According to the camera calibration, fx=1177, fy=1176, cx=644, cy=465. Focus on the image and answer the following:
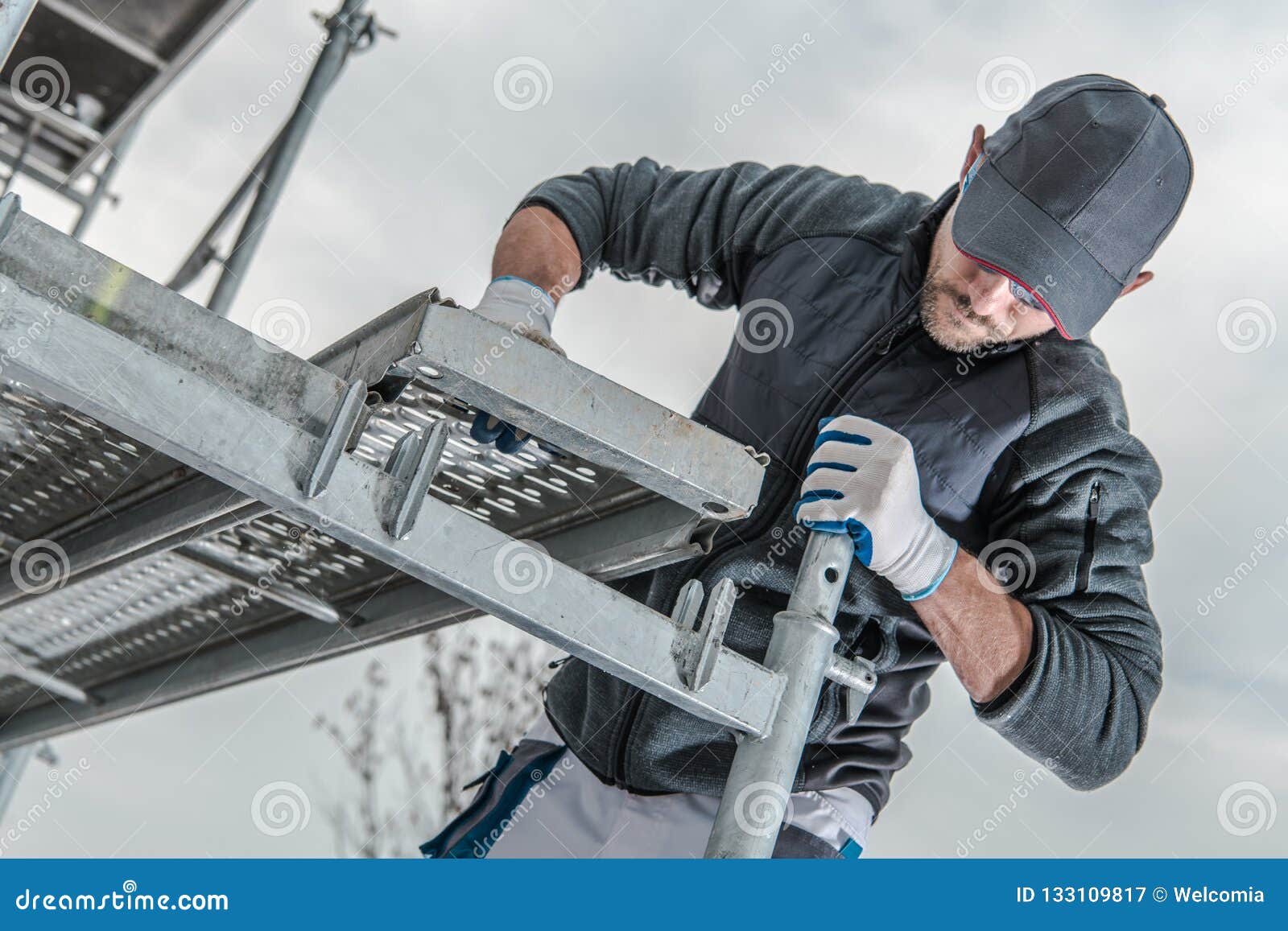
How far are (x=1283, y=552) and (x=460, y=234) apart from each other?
3.63 m

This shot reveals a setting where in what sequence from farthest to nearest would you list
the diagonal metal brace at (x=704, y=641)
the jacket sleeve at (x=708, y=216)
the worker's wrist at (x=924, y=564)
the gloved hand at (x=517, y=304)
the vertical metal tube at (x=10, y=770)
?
the vertical metal tube at (x=10, y=770) < the jacket sleeve at (x=708, y=216) < the gloved hand at (x=517, y=304) < the worker's wrist at (x=924, y=564) < the diagonal metal brace at (x=704, y=641)

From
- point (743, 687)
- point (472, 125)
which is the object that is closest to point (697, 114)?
point (472, 125)

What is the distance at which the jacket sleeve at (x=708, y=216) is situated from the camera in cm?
176

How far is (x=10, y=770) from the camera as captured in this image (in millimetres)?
3541

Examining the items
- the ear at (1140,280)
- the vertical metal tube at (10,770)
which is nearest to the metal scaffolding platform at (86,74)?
the vertical metal tube at (10,770)

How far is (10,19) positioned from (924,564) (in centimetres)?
108

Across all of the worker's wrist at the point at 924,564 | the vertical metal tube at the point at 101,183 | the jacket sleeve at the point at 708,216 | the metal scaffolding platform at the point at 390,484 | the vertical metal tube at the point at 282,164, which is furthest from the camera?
the vertical metal tube at the point at 101,183

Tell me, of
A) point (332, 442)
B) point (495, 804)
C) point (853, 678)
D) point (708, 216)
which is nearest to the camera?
point (332, 442)

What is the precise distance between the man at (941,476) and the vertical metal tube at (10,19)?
65cm

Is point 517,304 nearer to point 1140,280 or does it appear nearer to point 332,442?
point 332,442

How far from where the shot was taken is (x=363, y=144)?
183 inches

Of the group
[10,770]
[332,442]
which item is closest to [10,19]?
[332,442]

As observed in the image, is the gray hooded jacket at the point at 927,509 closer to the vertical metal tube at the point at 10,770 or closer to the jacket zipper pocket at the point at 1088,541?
the jacket zipper pocket at the point at 1088,541
